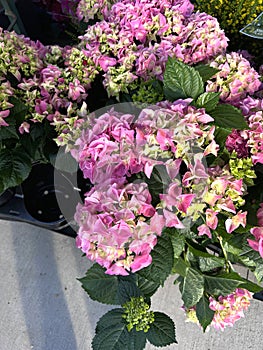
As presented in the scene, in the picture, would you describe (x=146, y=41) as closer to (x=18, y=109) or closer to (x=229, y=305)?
(x=18, y=109)

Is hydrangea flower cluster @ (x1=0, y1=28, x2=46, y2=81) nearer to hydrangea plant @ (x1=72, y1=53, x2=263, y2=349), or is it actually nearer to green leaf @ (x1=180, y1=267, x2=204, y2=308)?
hydrangea plant @ (x1=72, y1=53, x2=263, y2=349)

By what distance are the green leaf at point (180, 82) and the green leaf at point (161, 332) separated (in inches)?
13.8

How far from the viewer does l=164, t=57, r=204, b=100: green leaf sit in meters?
0.62

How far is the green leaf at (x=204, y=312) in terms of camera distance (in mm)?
703

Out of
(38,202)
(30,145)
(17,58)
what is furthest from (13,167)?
(38,202)

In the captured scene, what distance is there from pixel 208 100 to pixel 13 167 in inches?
13.3

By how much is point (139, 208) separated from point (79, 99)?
0.88 ft

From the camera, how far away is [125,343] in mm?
712

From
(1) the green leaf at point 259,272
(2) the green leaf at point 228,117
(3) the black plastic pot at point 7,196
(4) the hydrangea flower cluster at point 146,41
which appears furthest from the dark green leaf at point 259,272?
(3) the black plastic pot at point 7,196

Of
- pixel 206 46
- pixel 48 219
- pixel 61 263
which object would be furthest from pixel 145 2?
pixel 61 263

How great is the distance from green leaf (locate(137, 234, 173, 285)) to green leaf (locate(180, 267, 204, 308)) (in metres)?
0.13

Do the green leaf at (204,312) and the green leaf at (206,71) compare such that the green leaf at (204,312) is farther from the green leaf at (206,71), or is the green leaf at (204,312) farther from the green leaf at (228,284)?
the green leaf at (206,71)

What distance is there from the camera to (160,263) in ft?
1.87

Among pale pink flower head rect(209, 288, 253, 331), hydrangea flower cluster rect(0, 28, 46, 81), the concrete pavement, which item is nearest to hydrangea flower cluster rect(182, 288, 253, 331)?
pale pink flower head rect(209, 288, 253, 331)
